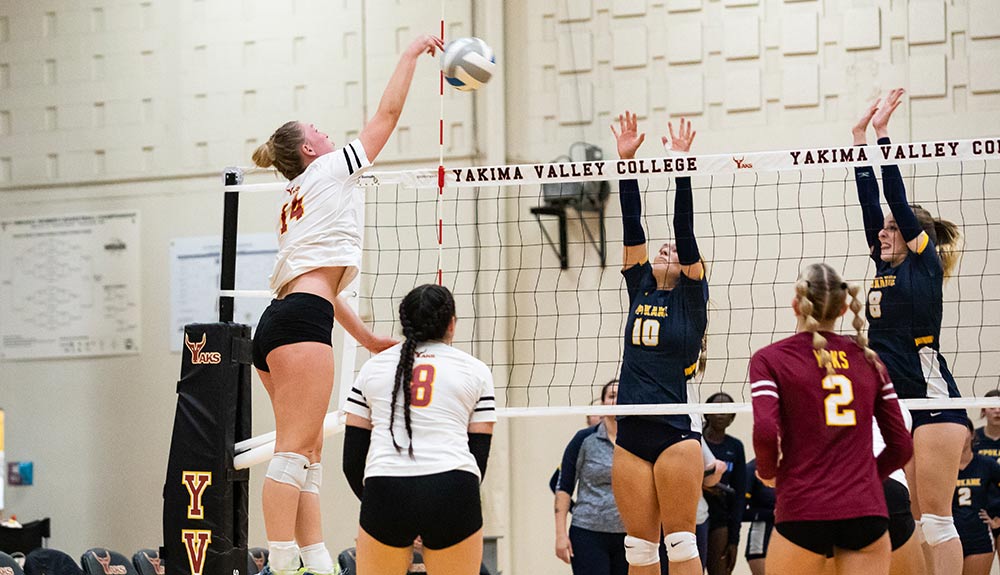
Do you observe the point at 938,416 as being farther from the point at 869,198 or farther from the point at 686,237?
the point at 686,237

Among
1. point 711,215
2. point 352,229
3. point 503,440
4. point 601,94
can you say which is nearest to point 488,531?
point 503,440

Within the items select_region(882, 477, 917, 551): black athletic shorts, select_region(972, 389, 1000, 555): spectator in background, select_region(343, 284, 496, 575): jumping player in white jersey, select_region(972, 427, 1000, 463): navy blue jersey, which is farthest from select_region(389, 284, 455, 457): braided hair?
select_region(972, 427, 1000, 463): navy blue jersey

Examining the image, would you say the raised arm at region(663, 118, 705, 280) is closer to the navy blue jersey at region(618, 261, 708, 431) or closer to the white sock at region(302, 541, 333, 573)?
the navy blue jersey at region(618, 261, 708, 431)

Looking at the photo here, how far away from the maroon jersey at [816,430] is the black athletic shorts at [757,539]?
479 cm

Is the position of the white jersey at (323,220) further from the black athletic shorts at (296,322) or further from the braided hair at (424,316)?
the braided hair at (424,316)

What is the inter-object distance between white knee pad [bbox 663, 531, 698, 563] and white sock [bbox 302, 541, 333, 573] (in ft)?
5.36

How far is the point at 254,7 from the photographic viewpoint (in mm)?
11133

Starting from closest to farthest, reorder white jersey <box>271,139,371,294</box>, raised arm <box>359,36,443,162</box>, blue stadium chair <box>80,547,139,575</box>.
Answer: white jersey <box>271,139,371,294</box>
raised arm <box>359,36,443,162</box>
blue stadium chair <box>80,547,139,575</box>

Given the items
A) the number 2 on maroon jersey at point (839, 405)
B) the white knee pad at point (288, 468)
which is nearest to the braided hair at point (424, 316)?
the white knee pad at point (288, 468)

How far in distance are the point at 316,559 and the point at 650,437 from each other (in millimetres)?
1732

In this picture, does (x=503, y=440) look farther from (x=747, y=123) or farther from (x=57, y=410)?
(x=57, y=410)

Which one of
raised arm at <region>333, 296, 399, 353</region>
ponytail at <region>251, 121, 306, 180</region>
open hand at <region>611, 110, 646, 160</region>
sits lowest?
raised arm at <region>333, 296, 399, 353</region>

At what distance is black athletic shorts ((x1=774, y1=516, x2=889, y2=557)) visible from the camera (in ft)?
13.2

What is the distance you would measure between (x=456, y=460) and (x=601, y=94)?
6.38 meters
